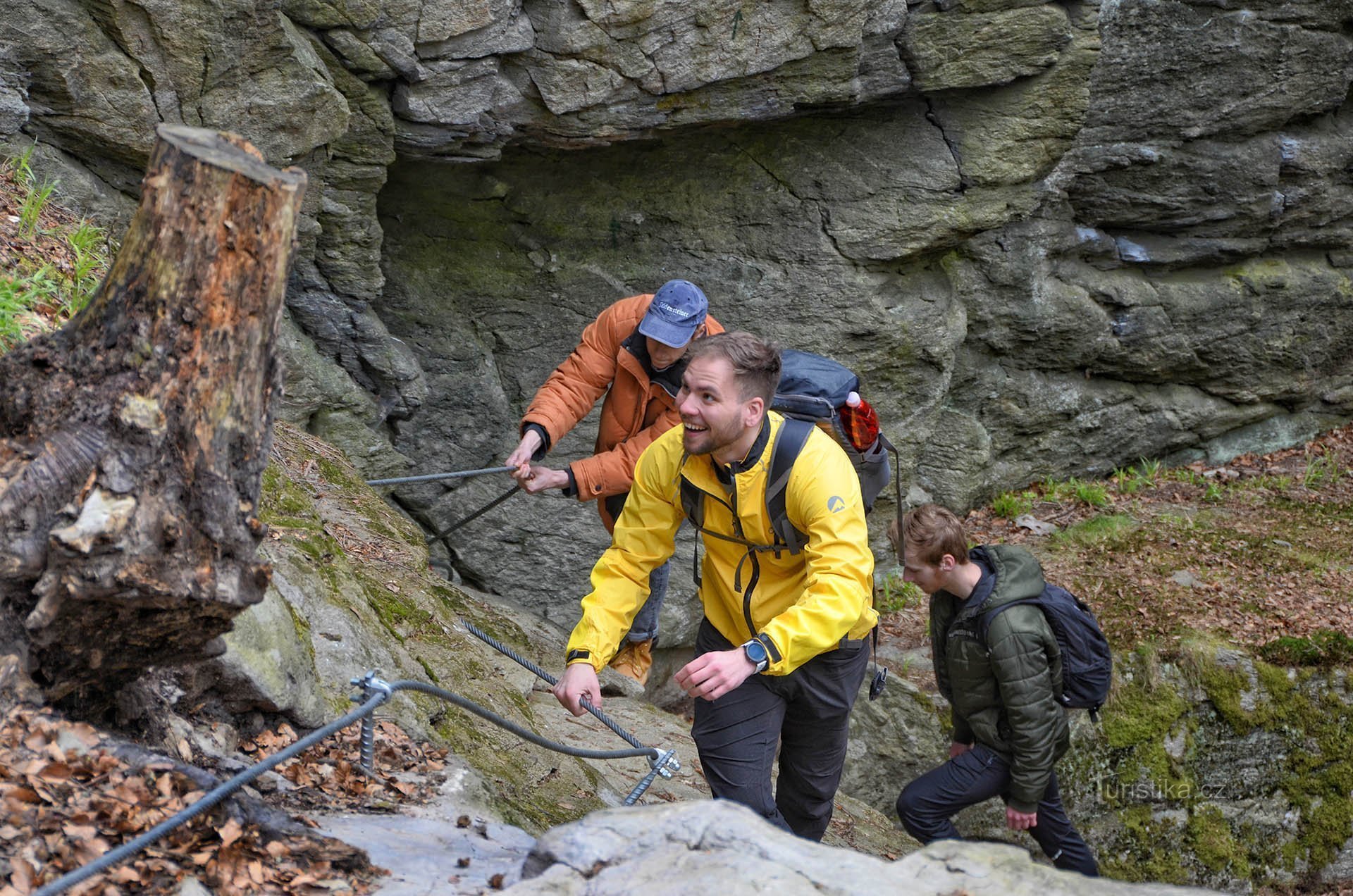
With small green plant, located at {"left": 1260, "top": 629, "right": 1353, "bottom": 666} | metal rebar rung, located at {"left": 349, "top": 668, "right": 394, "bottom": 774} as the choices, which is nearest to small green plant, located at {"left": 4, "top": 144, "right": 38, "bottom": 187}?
metal rebar rung, located at {"left": 349, "top": 668, "right": 394, "bottom": 774}

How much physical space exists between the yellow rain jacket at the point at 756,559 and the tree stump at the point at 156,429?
60.5 inches

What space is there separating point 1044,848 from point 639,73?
6.16 m

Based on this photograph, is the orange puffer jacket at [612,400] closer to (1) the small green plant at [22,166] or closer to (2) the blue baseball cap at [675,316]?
(2) the blue baseball cap at [675,316]


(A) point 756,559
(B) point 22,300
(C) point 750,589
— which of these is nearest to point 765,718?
(C) point 750,589

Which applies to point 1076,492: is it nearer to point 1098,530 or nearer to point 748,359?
point 1098,530

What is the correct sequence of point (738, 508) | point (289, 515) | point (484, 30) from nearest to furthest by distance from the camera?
point (738, 508)
point (289, 515)
point (484, 30)

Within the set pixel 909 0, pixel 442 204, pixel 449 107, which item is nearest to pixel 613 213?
pixel 442 204

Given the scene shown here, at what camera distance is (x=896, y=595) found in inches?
418

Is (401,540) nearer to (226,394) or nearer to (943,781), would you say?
(943,781)

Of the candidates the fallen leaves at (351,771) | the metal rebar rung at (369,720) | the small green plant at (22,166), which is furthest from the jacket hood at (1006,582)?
the small green plant at (22,166)

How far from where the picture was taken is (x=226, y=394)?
309 cm

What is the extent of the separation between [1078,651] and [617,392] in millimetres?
2849

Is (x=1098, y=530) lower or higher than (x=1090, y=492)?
lower

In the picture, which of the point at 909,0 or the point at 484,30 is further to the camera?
the point at 909,0
